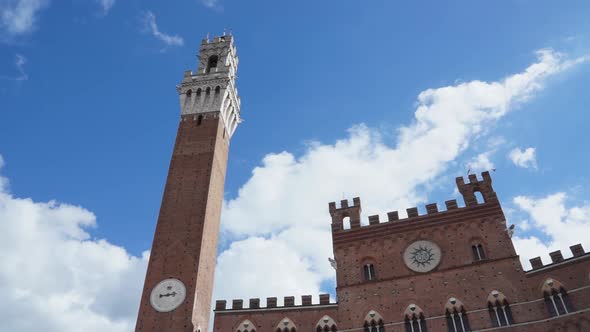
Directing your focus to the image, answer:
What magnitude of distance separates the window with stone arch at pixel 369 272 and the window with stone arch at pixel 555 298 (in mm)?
8679

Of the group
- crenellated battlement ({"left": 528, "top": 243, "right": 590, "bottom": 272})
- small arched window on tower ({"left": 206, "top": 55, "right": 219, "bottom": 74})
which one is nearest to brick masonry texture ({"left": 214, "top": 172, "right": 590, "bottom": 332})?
crenellated battlement ({"left": 528, "top": 243, "right": 590, "bottom": 272})

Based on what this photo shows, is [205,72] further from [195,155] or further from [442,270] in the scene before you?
[442,270]

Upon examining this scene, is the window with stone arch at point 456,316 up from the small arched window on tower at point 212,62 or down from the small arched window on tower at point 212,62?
down

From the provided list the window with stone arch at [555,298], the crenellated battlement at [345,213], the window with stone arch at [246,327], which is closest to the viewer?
the window with stone arch at [555,298]

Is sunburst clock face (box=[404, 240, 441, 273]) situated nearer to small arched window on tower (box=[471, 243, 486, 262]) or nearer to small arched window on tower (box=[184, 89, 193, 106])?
small arched window on tower (box=[471, 243, 486, 262])

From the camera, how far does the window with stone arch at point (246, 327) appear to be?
26.5 metres

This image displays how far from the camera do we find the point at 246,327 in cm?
2666

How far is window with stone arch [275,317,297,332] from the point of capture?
86.3ft

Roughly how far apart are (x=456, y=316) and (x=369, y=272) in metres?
5.31

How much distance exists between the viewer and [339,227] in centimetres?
3011

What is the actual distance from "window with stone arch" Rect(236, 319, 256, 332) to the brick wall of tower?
8.76 ft

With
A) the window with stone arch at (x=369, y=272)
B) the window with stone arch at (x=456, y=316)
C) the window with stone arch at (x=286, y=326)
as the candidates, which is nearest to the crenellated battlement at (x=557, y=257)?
the window with stone arch at (x=456, y=316)

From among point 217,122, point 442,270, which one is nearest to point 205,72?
point 217,122

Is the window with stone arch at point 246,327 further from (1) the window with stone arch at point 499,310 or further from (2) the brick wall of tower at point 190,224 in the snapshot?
(1) the window with stone arch at point 499,310
